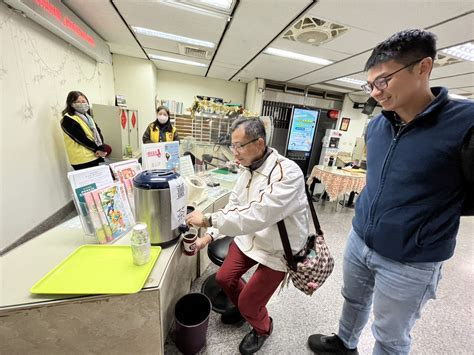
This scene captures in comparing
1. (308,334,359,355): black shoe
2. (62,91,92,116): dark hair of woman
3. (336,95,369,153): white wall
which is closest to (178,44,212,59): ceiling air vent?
(62,91,92,116): dark hair of woman

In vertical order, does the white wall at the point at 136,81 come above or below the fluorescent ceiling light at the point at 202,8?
below

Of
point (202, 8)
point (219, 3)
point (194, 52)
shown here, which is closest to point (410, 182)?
point (219, 3)

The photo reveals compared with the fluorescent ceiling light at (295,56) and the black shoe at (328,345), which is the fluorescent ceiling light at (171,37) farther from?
the black shoe at (328,345)

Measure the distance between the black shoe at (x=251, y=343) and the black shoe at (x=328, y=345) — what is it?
0.31 meters

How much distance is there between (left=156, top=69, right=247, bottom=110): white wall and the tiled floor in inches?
201

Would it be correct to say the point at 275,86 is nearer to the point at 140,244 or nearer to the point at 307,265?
the point at 307,265

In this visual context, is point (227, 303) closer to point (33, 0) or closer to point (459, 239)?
point (33, 0)

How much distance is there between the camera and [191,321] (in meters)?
1.25

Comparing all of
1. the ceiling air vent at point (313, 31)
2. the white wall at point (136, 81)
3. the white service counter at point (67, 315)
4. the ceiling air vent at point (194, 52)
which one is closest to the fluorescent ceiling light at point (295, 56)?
the ceiling air vent at point (313, 31)

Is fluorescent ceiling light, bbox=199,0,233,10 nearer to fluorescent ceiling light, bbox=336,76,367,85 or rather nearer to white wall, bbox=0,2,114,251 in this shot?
white wall, bbox=0,2,114,251

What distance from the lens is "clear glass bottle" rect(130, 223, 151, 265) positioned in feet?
2.58

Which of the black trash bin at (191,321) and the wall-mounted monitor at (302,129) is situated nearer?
the black trash bin at (191,321)

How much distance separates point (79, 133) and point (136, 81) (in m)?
2.76

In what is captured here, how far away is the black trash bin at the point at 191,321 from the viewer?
1089 millimetres
